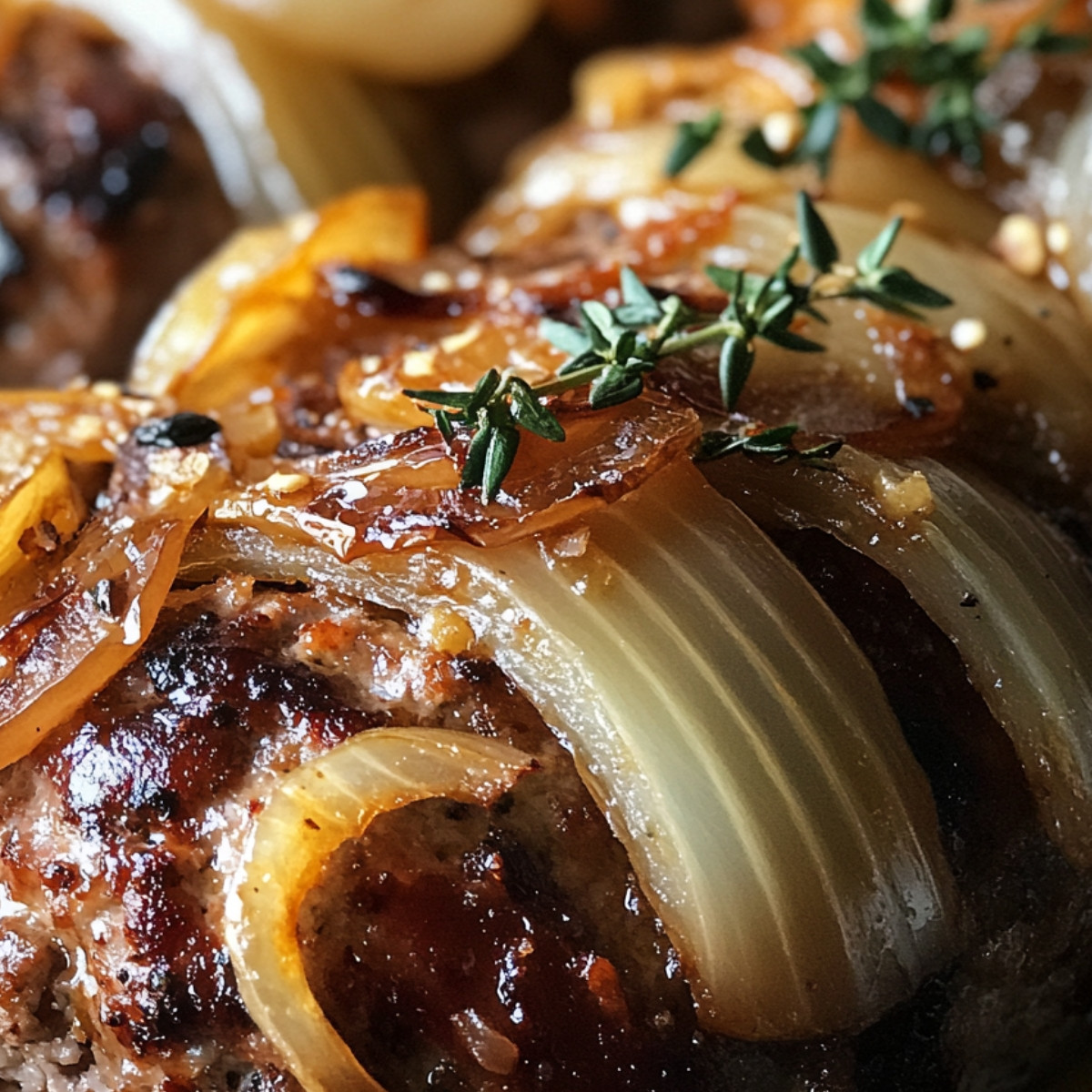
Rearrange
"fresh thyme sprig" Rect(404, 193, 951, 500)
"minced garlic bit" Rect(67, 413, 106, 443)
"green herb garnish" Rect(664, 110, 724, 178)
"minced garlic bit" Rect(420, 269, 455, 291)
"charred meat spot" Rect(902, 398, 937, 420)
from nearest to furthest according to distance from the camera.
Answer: "fresh thyme sprig" Rect(404, 193, 951, 500) < "charred meat spot" Rect(902, 398, 937, 420) < "minced garlic bit" Rect(67, 413, 106, 443) < "minced garlic bit" Rect(420, 269, 455, 291) < "green herb garnish" Rect(664, 110, 724, 178)

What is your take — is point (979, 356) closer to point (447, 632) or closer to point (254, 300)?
point (447, 632)

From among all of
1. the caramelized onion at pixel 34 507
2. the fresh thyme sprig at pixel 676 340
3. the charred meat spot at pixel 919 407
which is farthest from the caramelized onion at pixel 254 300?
the charred meat spot at pixel 919 407

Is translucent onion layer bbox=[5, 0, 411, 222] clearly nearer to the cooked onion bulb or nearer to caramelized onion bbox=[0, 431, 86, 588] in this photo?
the cooked onion bulb

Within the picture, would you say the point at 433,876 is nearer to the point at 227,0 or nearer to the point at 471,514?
the point at 471,514

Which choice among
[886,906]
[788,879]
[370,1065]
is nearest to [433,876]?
[370,1065]

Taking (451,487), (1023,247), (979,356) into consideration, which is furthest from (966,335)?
(451,487)

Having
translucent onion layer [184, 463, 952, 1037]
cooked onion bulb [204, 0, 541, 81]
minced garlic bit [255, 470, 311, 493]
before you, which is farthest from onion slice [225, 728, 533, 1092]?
cooked onion bulb [204, 0, 541, 81]

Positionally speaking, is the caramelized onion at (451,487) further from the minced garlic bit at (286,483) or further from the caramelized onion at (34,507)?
the caramelized onion at (34,507)

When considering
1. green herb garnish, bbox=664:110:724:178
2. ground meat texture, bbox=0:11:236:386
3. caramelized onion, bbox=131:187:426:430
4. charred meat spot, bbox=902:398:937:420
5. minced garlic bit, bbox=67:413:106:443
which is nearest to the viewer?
charred meat spot, bbox=902:398:937:420
